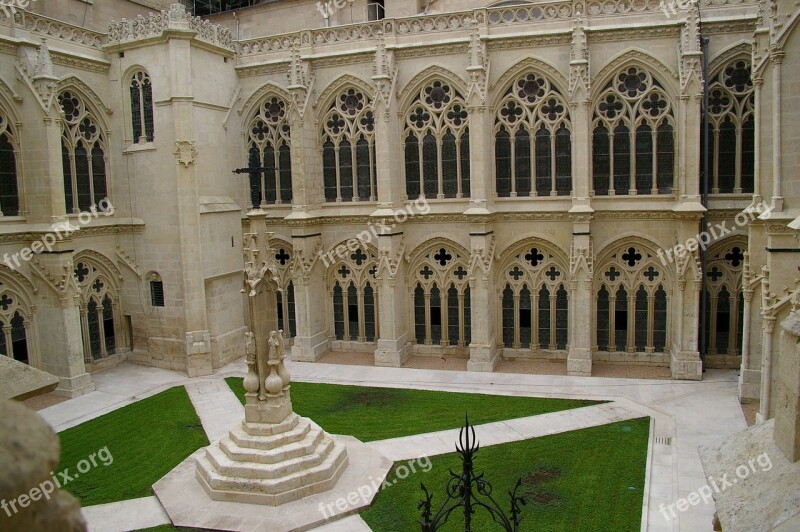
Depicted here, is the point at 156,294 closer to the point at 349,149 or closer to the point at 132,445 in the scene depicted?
the point at 132,445

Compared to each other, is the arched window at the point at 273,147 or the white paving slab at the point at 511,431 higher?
the arched window at the point at 273,147

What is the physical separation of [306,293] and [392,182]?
220 inches

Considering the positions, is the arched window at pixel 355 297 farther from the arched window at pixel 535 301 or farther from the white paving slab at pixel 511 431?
the white paving slab at pixel 511 431

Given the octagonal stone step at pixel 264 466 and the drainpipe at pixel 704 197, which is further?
the drainpipe at pixel 704 197

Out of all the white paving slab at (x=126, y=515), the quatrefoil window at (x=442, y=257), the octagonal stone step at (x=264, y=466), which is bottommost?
the white paving slab at (x=126, y=515)

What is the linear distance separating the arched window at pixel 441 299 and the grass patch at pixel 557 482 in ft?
28.9

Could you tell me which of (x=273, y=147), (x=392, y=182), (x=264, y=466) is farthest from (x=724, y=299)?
(x=273, y=147)

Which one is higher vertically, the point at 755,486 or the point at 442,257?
the point at 442,257

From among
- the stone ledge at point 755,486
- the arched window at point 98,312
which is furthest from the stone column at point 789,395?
the arched window at point 98,312

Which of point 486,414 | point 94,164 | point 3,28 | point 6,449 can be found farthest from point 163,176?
point 6,449

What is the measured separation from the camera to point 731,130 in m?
23.0

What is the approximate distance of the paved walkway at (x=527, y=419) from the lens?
14531 millimetres

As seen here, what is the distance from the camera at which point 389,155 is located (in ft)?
82.8

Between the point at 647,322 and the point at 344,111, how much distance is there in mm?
14141
